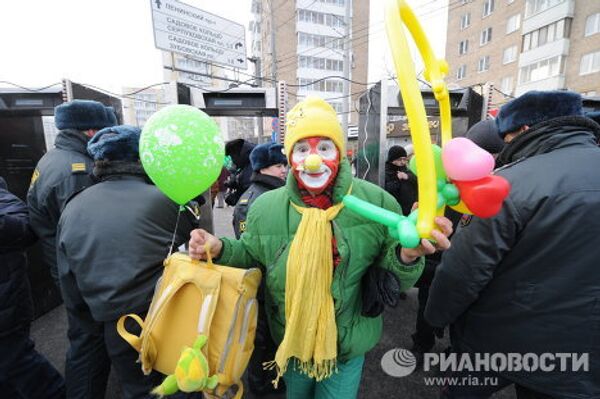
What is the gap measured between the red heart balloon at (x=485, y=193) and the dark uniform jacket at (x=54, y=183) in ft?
7.18

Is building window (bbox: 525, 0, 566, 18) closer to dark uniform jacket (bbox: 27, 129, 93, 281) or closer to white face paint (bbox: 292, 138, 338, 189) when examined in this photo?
white face paint (bbox: 292, 138, 338, 189)

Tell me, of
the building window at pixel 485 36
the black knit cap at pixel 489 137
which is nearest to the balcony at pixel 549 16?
the building window at pixel 485 36

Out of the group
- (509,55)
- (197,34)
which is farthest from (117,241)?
(509,55)

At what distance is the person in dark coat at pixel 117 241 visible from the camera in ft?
4.77

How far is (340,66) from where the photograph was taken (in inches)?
1288

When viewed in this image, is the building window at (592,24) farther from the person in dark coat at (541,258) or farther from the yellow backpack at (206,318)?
the yellow backpack at (206,318)

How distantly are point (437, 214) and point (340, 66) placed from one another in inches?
1398

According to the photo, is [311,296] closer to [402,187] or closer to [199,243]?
[199,243]

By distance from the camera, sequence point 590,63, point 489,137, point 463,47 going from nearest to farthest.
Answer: point 489,137 < point 590,63 < point 463,47

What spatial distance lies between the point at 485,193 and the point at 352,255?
630 mm

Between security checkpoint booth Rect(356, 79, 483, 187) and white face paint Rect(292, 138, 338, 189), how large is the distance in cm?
213

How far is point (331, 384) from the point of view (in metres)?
1.39

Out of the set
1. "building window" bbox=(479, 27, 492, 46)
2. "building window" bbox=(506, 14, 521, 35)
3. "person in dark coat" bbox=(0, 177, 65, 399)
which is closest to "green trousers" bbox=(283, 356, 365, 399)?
"person in dark coat" bbox=(0, 177, 65, 399)

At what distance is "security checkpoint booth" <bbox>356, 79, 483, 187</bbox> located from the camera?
3293 millimetres
